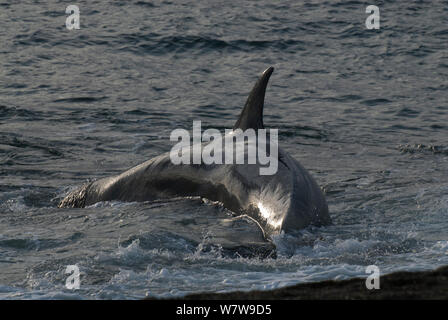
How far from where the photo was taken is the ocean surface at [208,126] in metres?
7.68

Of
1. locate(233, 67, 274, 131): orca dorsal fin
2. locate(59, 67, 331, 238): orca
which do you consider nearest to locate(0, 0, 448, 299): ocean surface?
locate(59, 67, 331, 238): orca

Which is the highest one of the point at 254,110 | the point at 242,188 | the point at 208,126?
the point at 254,110

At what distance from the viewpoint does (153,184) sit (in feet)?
34.0

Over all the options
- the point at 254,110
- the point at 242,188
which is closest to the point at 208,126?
the point at 254,110

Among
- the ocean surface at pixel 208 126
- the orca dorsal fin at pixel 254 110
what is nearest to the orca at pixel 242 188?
the orca dorsal fin at pixel 254 110

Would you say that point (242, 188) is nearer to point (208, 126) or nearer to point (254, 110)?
point (254, 110)

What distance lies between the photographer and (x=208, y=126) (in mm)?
16891

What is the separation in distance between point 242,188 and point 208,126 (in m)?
7.95

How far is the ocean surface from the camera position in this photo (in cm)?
768

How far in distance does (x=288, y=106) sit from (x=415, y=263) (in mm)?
10929

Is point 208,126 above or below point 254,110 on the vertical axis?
below

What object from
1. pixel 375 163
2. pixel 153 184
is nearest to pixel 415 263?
pixel 153 184

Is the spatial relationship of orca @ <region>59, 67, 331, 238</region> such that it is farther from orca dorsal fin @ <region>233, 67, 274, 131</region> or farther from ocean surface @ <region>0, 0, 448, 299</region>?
ocean surface @ <region>0, 0, 448, 299</region>
